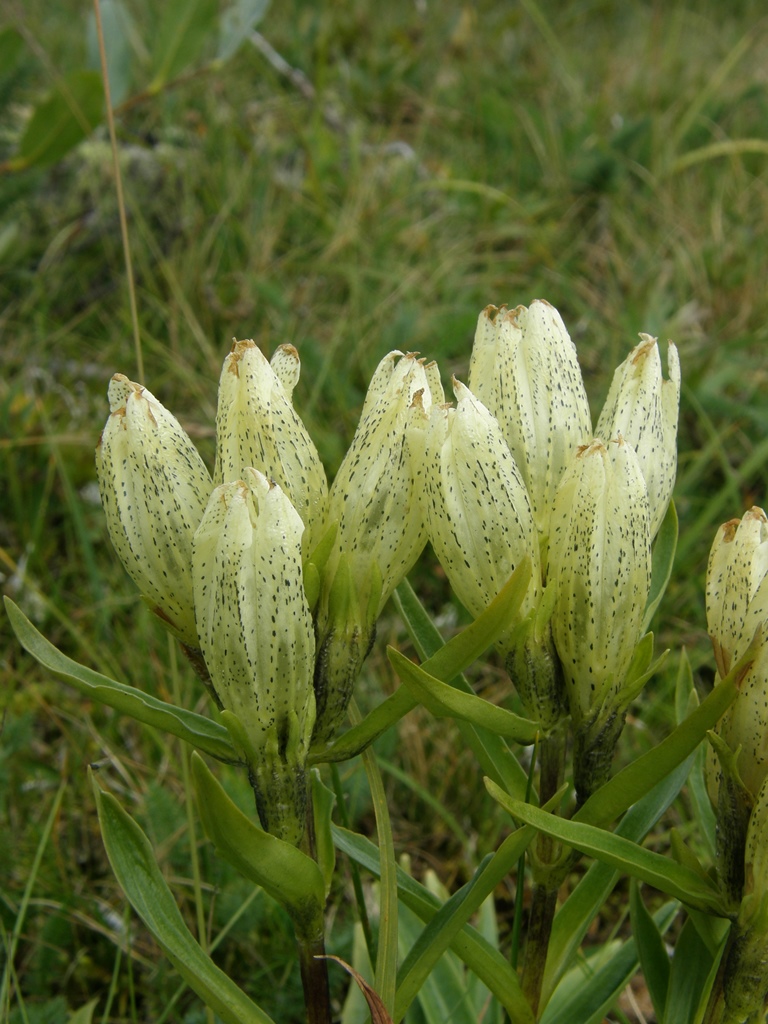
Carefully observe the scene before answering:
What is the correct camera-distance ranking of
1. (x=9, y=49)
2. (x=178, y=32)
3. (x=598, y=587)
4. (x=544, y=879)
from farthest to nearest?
(x=178, y=32) → (x=9, y=49) → (x=544, y=879) → (x=598, y=587)

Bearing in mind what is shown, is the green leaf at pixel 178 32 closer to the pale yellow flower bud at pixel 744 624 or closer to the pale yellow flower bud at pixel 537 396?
the pale yellow flower bud at pixel 537 396

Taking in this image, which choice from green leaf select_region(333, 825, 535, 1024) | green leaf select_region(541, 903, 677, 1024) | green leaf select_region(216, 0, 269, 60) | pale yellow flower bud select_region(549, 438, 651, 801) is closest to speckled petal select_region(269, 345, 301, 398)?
pale yellow flower bud select_region(549, 438, 651, 801)

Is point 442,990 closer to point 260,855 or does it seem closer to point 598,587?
point 260,855

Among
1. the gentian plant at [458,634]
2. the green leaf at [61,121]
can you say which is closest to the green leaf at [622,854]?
the gentian plant at [458,634]

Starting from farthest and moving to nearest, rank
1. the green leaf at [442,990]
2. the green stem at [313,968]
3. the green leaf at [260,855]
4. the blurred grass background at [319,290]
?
the blurred grass background at [319,290], the green leaf at [442,990], the green stem at [313,968], the green leaf at [260,855]

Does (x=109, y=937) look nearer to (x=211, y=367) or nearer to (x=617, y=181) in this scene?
(x=211, y=367)

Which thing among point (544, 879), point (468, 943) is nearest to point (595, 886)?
point (544, 879)

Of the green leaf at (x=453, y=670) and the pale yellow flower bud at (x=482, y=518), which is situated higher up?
the pale yellow flower bud at (x=482, y=518)
